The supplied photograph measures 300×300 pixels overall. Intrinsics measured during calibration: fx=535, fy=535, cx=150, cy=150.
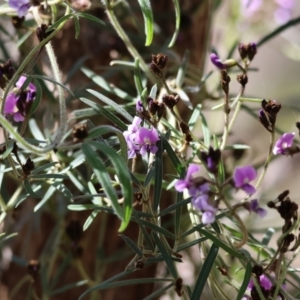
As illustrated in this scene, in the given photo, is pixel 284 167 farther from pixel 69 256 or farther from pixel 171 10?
pixel 69 256

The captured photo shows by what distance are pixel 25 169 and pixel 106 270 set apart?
1.42 ft

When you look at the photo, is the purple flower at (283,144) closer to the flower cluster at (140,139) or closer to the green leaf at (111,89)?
the flower cluster at (140,139)

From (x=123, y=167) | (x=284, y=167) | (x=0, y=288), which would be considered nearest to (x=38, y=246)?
(x=0, y=288)

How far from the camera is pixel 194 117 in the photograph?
0.68 metres

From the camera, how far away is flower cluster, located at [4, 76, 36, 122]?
546 mm

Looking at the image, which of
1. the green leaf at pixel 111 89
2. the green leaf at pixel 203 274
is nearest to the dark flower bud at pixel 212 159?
the green leaf at pixel 203 274

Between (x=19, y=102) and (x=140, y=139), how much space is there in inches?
5.2

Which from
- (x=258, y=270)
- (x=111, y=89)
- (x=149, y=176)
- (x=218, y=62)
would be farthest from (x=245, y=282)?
(x=111, y=89)

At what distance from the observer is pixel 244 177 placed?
44cm

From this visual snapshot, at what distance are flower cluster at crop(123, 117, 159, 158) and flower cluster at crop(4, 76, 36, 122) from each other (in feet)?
0.37

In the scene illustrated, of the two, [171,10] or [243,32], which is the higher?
[171,10]

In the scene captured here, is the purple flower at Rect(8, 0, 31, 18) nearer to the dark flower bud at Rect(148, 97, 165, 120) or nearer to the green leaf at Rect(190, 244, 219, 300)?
the dark flower bud at Rect(148, 97, 165, 120)

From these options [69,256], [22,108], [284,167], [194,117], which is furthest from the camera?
[284,167]

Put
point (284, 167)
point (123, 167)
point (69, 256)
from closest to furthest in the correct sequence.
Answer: point (123, 167)
point (69, 256)
point (284, 167)
